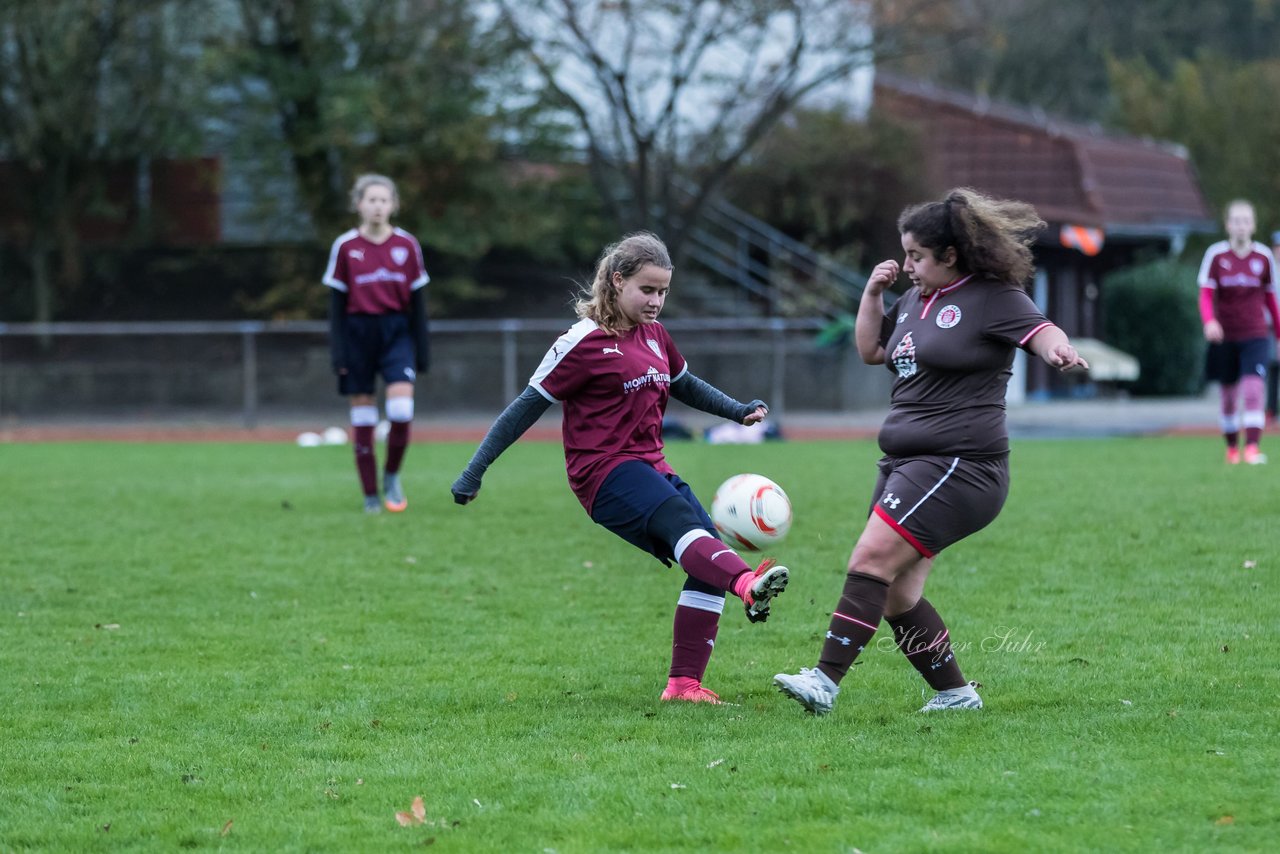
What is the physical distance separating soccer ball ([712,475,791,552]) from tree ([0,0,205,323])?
21.1m

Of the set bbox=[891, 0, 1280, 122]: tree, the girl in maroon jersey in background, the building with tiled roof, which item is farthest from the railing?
bbox=[891, 0, 1280, 122]: tree

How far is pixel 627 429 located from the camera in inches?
223

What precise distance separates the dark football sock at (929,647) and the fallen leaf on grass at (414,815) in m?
1.84

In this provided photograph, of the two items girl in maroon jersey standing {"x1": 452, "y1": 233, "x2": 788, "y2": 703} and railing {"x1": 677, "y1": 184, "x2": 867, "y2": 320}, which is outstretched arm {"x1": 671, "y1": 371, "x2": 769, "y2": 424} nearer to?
girl in maroon jersey standing {"x1": 452, "y1": 233, "x2": 788, "y2": 703}

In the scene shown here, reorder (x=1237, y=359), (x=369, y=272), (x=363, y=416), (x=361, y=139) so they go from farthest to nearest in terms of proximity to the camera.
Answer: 1. (x=361, y=139)
2. (x=1237, y=359)
3. (x=363, y=416)
4. (x=369, y=272)

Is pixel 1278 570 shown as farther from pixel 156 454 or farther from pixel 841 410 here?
pixel 841 410

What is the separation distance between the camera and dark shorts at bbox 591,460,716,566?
5488mm

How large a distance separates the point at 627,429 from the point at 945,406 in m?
1.16

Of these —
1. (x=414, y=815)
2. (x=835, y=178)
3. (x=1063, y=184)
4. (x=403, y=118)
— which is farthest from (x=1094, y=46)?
(x=414, y=815)

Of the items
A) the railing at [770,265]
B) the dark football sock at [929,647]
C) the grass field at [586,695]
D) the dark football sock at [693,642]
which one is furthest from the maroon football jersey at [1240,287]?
the railing at [770,265]

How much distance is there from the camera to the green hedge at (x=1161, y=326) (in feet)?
96.6

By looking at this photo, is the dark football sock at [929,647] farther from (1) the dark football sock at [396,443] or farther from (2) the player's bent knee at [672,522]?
(1) the dark football sock at [396,443]

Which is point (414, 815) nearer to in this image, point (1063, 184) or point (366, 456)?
point (366, 456)

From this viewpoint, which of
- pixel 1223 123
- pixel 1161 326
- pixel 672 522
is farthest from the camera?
pixel 1223 123
